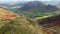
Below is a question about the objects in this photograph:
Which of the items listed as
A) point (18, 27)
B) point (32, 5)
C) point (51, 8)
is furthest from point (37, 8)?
point (18, 27)

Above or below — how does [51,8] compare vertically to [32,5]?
below

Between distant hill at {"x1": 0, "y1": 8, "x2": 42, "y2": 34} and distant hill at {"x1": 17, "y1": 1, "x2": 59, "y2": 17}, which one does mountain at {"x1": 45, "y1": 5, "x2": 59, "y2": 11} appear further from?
distant hill at {"x1": 0, "y1": 8, "x2": 42, "y2": 34}

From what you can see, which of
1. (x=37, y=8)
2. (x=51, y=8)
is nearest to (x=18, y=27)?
(x=37, y=8)

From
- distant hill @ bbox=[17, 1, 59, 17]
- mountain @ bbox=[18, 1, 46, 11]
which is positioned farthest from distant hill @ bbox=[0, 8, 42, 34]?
mountain @ bbox=[18, 1, 46, 11]

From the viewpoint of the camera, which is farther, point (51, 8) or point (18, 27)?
point (51, 8)

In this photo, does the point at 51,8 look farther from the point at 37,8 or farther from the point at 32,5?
the point at 32,5

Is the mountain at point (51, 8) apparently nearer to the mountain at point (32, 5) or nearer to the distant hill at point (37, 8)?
the distant hill at point (37, 8)

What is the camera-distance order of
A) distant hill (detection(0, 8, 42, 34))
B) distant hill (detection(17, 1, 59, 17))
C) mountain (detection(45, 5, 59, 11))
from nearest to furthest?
1. distant hill (detection(0, 8, 42, 34))
2. distant hill (detection(17, 1, 59, 17))
3. mountain (detection(45, 5, 59, 11))

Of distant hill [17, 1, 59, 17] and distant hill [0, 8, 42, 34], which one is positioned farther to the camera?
distant hill [17, 1, 59, 17]

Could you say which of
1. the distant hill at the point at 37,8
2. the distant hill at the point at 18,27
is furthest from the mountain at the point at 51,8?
the distant hill at the point at 18,27

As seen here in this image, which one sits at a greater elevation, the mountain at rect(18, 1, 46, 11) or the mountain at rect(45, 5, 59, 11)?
the mountain at rect(18, 1, 46, 11)

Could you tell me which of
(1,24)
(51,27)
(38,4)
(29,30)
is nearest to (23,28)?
(29,30)
